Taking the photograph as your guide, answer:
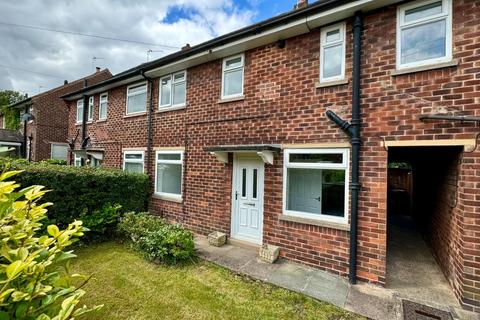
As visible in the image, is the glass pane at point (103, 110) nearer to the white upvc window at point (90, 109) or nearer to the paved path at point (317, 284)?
the white upvc window at point (90, 109)

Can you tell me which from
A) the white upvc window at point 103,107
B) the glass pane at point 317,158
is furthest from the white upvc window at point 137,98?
the glass pane at point 317,158

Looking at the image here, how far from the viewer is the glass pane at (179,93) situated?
7.92 metres

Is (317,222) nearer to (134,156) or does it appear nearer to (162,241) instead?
(162,241)

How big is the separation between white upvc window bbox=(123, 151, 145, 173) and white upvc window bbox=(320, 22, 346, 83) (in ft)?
22.7

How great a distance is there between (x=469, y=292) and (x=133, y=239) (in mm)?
6700

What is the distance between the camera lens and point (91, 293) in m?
3.88

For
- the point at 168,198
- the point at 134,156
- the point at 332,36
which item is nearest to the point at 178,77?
the point at 134,156

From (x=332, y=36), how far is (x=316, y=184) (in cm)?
325

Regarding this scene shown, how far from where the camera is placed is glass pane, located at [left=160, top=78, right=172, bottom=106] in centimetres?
834

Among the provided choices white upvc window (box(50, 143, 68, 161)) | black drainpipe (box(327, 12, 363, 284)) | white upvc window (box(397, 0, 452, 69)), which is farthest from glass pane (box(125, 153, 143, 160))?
white upvc window (box(50, 143, 68, 161))

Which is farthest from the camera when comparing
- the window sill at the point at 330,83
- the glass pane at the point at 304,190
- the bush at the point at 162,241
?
the glass pane at the point at 304,190

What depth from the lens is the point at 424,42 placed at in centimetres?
423

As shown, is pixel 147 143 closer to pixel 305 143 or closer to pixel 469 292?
pixel 305 143

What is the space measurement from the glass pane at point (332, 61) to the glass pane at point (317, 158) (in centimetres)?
174
